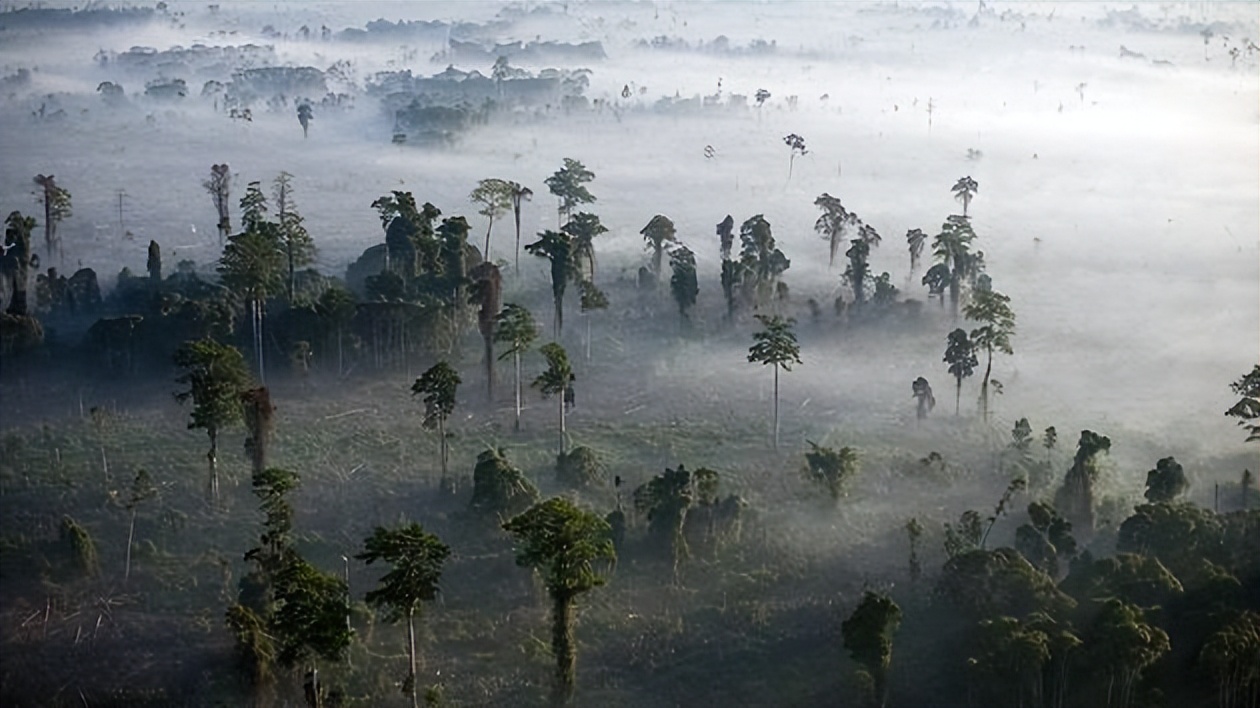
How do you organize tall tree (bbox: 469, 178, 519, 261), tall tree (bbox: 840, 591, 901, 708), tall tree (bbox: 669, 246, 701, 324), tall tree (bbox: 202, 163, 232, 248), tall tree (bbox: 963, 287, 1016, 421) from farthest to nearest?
tall tree (bbox: 202, 163, 232, 248)
tall tree (bbox: 469, 178, 519, 261)
tall tree (bbox: 669, 246, 701, 324)
tall tree (bbox: 963, 287, 1016, 421)
tall tree (bbox: 840, 591, 901, 708)

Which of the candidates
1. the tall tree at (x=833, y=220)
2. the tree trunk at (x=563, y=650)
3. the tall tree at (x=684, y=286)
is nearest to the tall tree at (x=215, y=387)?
the tree trunk at (x=563, y=650)

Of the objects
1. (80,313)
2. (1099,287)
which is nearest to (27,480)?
(80,313)

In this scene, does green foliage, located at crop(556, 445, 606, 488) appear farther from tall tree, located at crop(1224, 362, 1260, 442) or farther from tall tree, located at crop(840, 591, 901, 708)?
tall tree, located at crop(1224, 362, 1260, 442)

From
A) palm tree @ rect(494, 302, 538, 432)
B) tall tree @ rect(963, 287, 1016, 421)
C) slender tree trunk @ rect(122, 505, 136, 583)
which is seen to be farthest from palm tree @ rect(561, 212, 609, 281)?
slender tree trunk @ rect(122, 505, 136, 583)

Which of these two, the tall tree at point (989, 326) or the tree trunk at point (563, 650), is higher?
the tall tree at point (989, 326)

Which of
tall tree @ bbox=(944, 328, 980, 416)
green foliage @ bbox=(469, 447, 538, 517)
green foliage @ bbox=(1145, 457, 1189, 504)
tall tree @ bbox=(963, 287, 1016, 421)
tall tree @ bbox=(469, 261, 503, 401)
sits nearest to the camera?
green foliage @ bbox=(469, 447, 538, 517)

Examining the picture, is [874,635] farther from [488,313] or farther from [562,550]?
[488,313]

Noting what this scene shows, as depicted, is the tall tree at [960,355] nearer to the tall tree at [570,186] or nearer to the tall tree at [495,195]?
the tall tree at [495,195]
